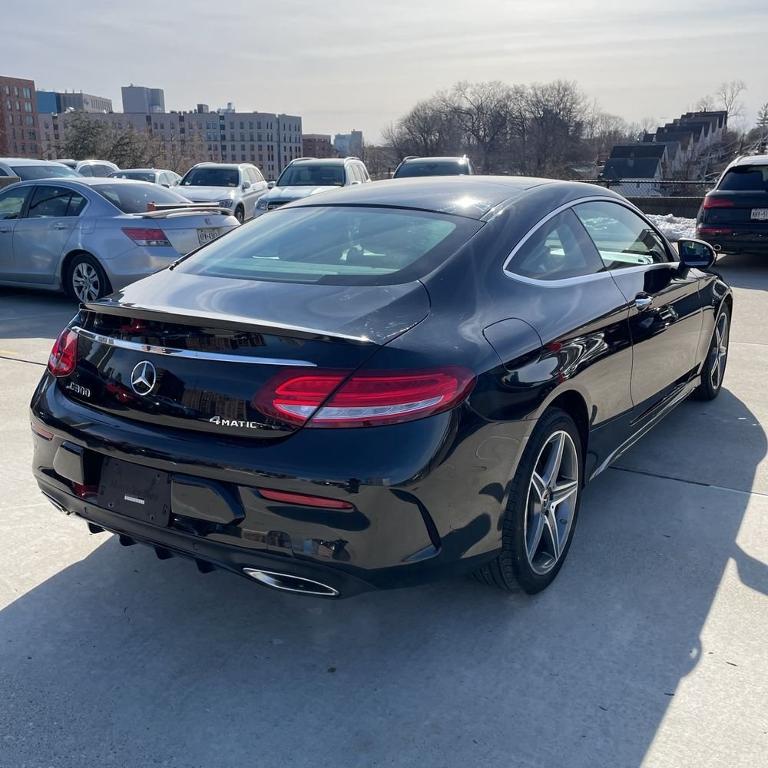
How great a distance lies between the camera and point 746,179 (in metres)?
11.7

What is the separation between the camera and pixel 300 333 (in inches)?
94.5

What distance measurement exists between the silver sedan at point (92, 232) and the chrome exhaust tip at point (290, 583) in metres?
6.81

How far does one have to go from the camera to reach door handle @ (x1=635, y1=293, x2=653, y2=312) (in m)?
3.73

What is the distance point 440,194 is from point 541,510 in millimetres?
1441

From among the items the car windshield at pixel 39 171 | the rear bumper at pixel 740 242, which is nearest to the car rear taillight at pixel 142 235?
the rear bumper at pixel 740 242

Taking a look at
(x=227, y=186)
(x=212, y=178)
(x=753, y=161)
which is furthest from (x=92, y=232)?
(x=212, y=178)

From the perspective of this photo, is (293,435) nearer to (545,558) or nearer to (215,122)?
(545,558)

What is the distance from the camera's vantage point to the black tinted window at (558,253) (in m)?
3.09

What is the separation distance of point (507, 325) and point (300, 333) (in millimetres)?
778

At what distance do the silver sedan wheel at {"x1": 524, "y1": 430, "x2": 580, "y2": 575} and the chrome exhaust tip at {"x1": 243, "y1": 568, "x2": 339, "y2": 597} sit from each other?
0.85 m

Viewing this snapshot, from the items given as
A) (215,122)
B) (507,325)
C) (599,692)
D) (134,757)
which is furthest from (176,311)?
(215,122)

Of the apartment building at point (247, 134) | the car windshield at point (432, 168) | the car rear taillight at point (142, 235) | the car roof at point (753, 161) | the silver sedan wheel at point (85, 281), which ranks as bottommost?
the silver sedan wheel at point (85, 281)

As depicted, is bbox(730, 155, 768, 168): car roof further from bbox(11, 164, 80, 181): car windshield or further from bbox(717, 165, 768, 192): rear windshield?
bbox(11, 164, 80, 181): car windshield

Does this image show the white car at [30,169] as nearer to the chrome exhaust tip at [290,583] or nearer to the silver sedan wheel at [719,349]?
the silver sedan wheel at [719,349]
